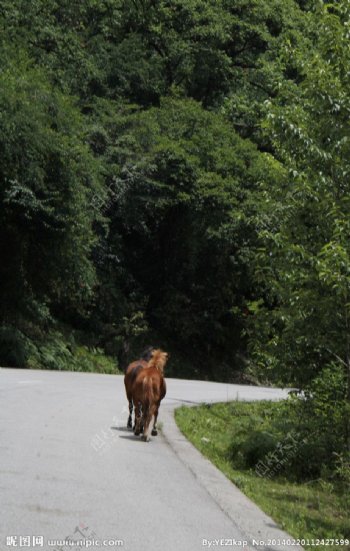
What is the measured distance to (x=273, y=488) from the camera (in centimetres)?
1077

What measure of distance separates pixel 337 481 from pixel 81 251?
18296 mm

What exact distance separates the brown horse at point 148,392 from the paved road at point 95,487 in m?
0.30

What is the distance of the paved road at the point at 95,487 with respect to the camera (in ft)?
21.2

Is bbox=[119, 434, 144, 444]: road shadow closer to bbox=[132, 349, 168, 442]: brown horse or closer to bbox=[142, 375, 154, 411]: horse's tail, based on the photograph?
bbox=[132, 349, 168, 442]: brown horse

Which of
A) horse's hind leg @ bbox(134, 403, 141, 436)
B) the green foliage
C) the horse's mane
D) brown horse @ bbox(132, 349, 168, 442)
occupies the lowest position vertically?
horse's hind leg @ bbox(134, 403, 141, 436)

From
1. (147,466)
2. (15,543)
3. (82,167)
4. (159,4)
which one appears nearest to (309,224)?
(147,466)

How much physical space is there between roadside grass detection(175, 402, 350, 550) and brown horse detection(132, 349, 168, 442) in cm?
88

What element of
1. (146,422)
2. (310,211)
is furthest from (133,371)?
(310,211)

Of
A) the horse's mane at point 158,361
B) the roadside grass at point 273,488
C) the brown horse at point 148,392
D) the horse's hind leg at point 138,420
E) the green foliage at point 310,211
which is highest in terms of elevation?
the green foliage at point 310,211

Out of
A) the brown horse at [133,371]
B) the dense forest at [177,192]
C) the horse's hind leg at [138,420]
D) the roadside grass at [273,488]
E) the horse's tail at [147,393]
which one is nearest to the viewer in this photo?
the roadside grass at [273,488]

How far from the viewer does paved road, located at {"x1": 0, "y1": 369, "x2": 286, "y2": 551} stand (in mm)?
6453

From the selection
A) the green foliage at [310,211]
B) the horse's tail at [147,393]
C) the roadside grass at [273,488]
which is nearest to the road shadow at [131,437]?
the horse's tail at [147,393]

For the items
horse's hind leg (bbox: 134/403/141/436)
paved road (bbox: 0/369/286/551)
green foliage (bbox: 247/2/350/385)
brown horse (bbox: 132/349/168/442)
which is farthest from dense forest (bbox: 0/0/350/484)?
paved road (bbox: 0/369/286/551)

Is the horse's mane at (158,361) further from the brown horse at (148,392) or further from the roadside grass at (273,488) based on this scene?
the roadside grass at (273,488)
